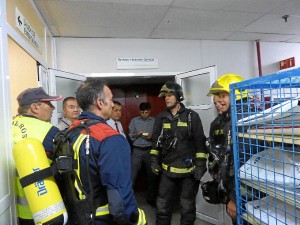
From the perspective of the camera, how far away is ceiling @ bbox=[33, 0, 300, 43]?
2414mm

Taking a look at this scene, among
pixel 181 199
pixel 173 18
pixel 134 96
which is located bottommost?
pixel 181 199

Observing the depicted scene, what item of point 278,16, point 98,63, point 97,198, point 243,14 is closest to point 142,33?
point 98,63

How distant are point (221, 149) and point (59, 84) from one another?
86.8 inches

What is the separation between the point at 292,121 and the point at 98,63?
2.88m

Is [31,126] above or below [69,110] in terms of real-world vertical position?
below

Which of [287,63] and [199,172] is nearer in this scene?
[199,172]

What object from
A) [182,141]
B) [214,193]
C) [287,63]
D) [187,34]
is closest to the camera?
[214,193]

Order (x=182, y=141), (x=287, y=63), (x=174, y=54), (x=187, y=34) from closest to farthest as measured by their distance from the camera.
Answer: (x=182, y=141), (x=187, y=34), (x=174, y=54), (x=287, y=63)

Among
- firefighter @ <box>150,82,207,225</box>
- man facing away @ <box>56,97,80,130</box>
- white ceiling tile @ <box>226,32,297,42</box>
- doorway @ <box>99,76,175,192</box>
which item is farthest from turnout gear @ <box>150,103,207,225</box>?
doorway @ <box>99,76,175,192</box>

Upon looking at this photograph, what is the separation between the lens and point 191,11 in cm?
261

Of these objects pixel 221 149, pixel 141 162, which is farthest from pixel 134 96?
pixel 221 149

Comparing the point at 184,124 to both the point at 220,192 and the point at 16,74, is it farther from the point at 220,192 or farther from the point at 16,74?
the point at 16,74

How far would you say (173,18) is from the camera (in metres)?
2.78

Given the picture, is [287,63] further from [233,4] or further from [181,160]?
[181,160]
